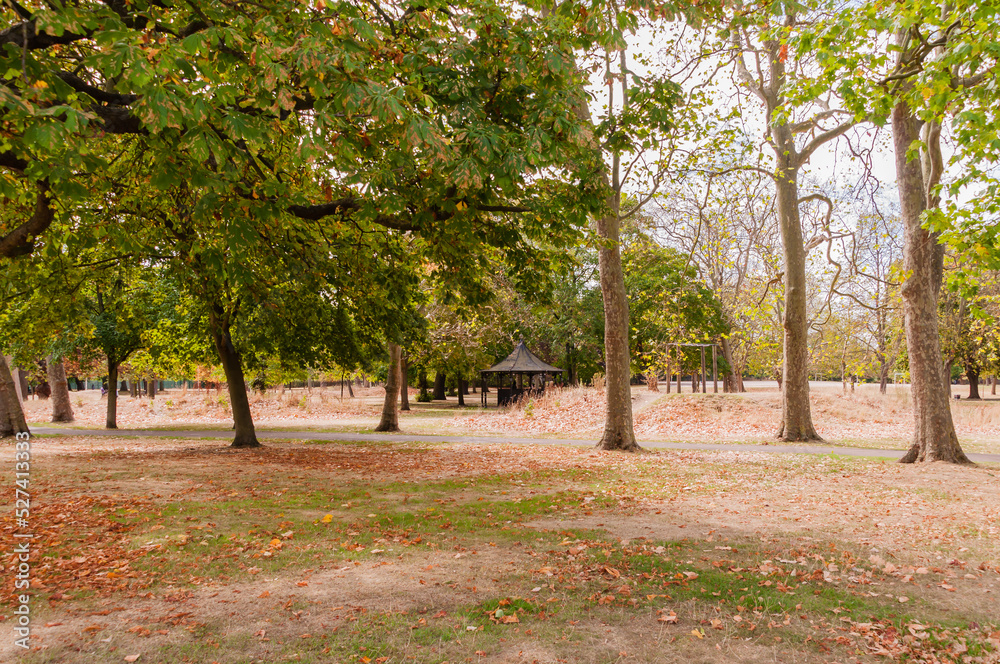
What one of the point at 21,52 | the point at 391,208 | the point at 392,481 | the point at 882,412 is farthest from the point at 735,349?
the point at 21,52

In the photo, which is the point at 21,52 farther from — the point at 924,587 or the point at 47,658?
the point at 924,587

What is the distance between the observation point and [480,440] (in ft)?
57.4

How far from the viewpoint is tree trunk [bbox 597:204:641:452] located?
1439 cm

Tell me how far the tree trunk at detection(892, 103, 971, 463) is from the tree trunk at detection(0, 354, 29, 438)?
22438 millimetres

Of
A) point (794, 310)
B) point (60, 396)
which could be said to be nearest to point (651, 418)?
point (794, 310)

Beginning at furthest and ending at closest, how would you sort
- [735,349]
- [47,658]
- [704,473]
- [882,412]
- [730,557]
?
1. [735,349]
2. [882,412]
3. [704,473]
4. [730,557]
5. [47,658]

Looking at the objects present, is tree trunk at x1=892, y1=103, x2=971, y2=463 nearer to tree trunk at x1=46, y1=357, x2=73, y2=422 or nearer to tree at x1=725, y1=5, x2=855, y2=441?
tree at x1=725, y1=5, x2=855, y2=441

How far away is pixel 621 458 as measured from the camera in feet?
43.2

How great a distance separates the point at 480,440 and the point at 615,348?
5218mm

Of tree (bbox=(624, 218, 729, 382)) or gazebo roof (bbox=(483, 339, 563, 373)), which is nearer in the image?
tree (bbox=(624, 218, 729, 382))

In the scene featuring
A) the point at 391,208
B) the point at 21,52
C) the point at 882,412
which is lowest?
the point at 882,412

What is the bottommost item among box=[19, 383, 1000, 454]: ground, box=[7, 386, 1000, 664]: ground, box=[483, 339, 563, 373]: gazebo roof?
box=[19, 383, 1000, 454]: ground

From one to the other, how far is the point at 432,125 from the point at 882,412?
24970 millimetres

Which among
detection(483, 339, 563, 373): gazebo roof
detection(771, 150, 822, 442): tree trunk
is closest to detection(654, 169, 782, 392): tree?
detection(771, 150, 822, 442): tree trunk
